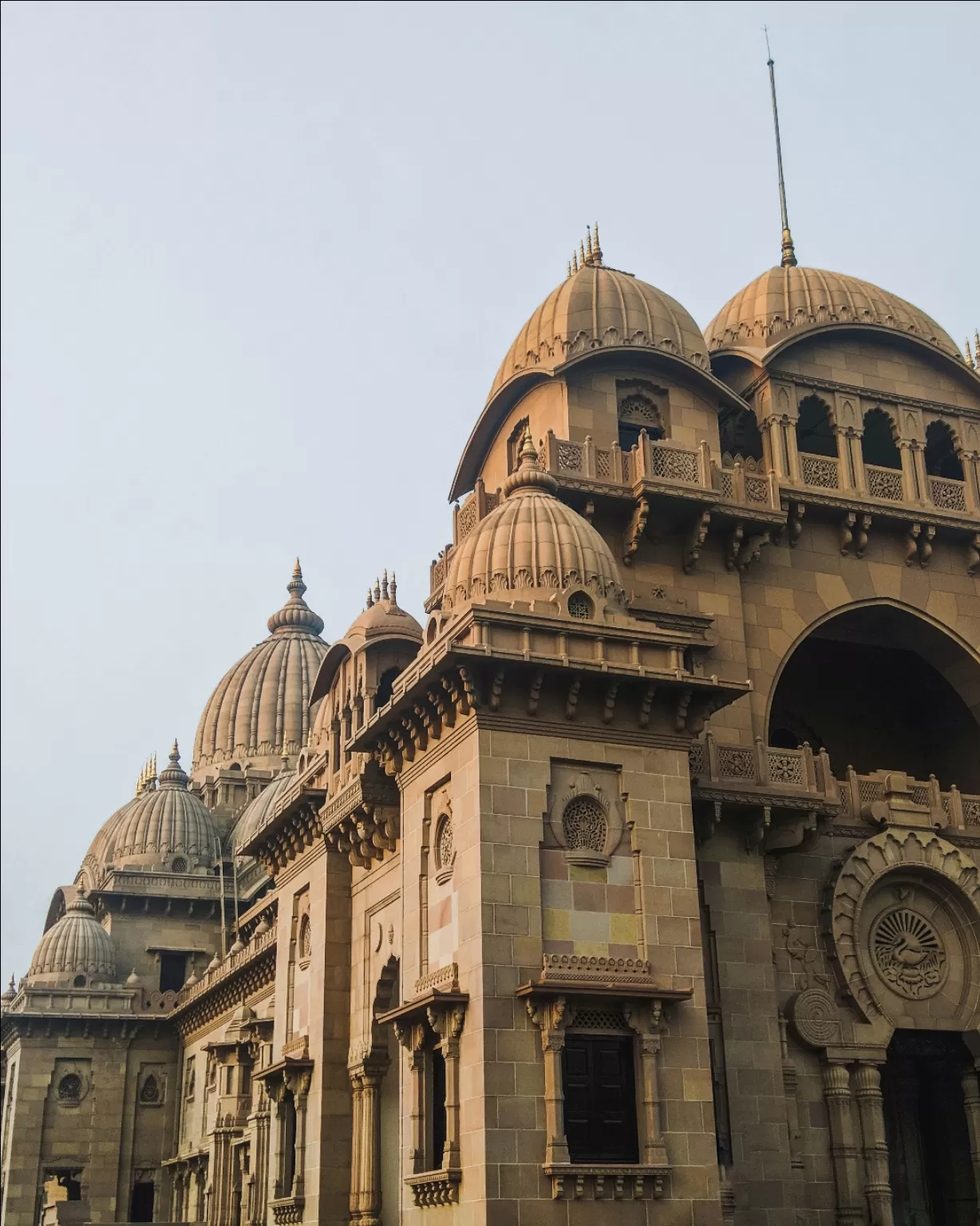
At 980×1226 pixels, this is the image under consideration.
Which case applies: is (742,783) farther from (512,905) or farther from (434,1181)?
(434,1181)

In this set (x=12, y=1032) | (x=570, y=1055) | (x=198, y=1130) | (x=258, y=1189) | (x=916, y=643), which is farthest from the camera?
(x=12, y=1032)

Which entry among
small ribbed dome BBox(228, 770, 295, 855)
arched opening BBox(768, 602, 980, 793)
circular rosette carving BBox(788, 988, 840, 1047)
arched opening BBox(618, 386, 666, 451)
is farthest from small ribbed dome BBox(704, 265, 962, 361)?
small ribbed dome BBox(228, 770, 295, 855)

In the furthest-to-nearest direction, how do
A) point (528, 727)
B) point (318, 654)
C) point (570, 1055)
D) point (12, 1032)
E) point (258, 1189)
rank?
point (318, 654), point (12, 1032), point (258, 1189), point (528, 727), point (570, 1055)

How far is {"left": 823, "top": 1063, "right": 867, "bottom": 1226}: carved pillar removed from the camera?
27.0 m

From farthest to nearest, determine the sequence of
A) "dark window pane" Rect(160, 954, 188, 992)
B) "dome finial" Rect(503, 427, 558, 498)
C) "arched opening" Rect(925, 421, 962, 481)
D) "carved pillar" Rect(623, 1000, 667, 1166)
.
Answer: "dark window pane" Rect(160, 954, 188, 992), "arched opening" Rect(925, 421, 962, 481), "dome finial" Rect(503, 427, 558, 498), "carved pillar" Rect(623, 1000, 667, 1166)

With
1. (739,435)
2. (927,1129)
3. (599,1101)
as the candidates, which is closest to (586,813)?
(599,1101)

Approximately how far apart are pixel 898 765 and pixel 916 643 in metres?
3.18

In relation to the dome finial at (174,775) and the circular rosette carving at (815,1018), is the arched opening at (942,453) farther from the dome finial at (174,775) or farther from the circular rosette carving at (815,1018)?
the dome finial at (174,775)

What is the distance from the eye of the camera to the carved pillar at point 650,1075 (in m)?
22.3

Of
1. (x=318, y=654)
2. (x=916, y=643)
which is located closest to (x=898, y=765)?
(x=916, y=643)

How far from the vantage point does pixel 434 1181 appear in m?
22.7

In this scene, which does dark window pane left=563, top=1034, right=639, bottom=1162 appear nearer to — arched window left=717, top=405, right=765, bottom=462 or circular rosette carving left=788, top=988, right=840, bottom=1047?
circular rosette carving left=788, top=988, right=840, bottom=1047

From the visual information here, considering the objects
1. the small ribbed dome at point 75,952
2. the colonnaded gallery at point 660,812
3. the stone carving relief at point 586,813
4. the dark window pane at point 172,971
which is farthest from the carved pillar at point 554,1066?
the dark window pane at point 172,971

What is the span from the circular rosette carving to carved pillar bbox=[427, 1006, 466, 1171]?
801 cm
